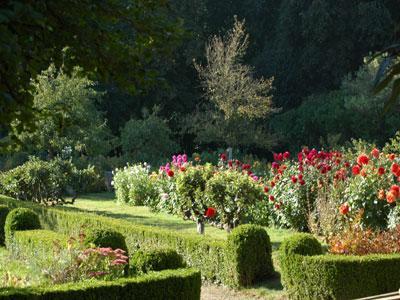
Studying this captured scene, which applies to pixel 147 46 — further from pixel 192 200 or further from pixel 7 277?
pixel 192 200

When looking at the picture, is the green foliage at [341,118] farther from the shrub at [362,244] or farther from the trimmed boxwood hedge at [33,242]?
the shrub at [362,244]

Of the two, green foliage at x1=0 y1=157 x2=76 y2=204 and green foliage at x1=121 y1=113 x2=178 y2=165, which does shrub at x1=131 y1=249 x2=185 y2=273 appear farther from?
green foliage at x1=121 y1=113 x2=178 y2=165

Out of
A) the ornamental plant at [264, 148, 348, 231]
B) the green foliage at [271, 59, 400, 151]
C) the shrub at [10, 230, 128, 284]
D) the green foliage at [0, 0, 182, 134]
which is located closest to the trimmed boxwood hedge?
the shrub at [10, 230, 128, 284]

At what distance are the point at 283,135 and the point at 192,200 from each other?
16367 millimetres

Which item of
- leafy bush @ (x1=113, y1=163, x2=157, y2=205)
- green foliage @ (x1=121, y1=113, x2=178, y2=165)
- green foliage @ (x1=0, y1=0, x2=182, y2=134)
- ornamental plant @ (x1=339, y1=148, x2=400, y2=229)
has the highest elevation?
green foliage @ (x1=121, y1=113, x2=178, y2=165)

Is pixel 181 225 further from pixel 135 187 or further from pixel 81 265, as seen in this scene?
pixel 81 265

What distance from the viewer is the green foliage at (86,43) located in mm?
4016

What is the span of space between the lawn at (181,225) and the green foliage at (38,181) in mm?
957

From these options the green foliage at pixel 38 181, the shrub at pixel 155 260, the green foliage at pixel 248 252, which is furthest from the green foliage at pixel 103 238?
the green foliage at pixel 38 181

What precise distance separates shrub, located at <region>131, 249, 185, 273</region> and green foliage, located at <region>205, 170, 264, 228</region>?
4349 millimetres

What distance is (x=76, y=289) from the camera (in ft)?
22.0

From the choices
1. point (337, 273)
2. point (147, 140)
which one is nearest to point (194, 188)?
point (337, 273)

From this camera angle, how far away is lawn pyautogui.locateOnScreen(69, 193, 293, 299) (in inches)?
346

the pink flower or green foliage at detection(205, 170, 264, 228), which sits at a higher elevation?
green foliage at detection(205, 170, 264, 228)
